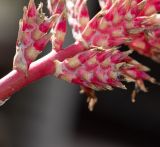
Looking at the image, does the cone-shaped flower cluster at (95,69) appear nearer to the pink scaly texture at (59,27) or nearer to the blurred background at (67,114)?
the pink scaly texture at (59,27)

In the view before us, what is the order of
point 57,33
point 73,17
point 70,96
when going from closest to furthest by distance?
point 57,33
point 73,17
point 70,96

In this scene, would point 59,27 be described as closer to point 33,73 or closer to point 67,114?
point 33,73

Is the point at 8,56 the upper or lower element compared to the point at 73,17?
lower

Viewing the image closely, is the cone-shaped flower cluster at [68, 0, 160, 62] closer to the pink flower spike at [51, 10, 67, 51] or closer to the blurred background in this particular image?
the pink flower spike at [51, 10, 67, 51]

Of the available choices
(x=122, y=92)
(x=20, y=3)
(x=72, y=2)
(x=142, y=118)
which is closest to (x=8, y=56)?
(x=20, y=3)

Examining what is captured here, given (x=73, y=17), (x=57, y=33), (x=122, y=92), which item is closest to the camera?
(x=57, y=33)

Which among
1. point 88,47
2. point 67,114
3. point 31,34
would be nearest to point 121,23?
point 88,47

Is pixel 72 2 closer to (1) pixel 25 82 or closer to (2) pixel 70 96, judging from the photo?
(1) pixel 25 82

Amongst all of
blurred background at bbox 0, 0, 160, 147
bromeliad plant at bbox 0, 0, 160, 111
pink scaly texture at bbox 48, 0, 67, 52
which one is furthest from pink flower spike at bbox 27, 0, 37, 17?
blurred background at bbox 0, 0, 160, 147
